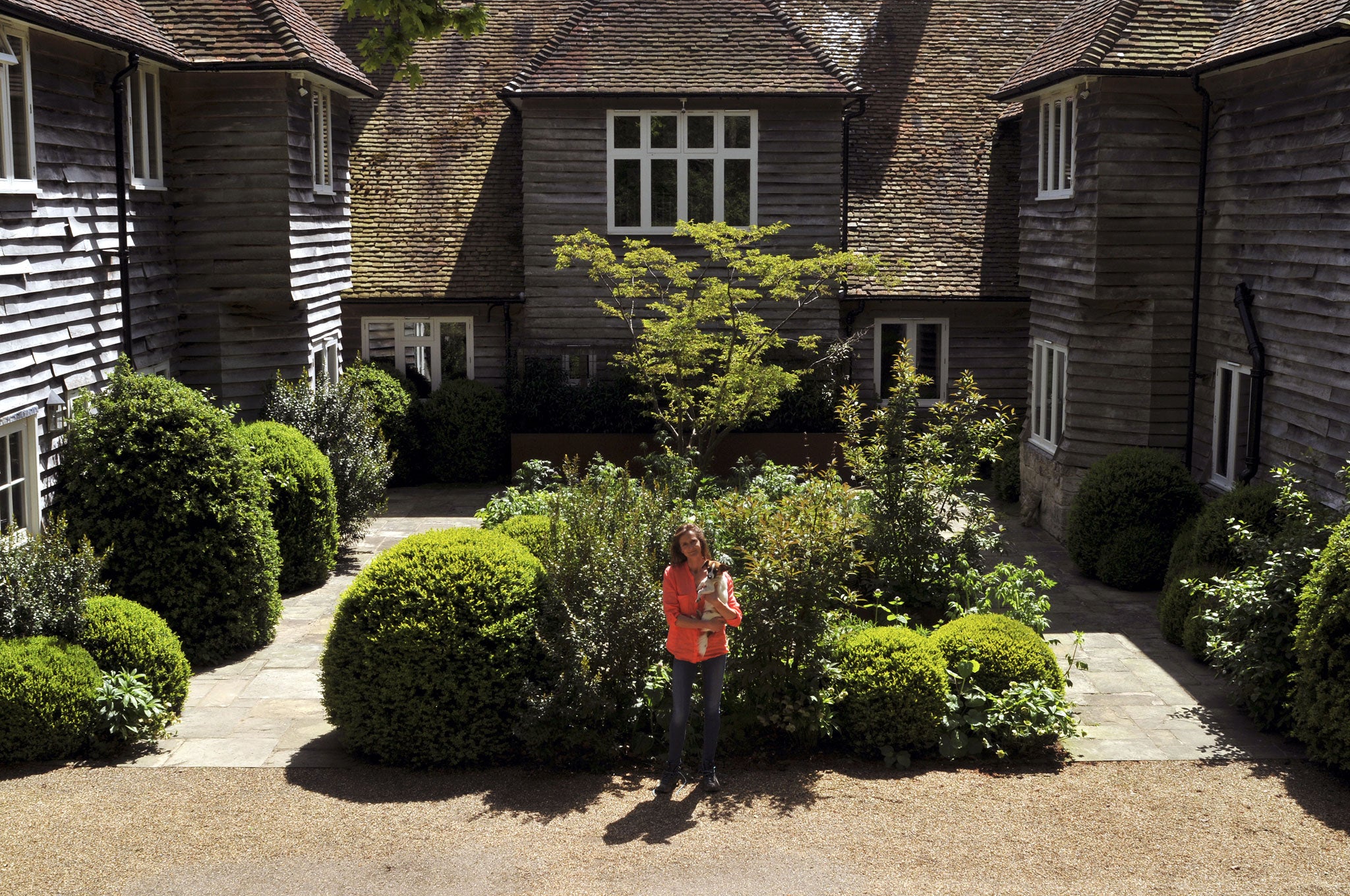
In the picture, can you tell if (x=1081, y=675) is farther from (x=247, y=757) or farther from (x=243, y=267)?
(x=243, y=267)

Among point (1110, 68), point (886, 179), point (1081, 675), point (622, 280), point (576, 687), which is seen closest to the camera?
point (576, 687)

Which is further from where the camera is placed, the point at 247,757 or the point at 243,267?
the point at 243,267

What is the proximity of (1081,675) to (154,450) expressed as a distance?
9.11m

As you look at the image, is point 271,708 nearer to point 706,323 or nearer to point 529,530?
point 529,530

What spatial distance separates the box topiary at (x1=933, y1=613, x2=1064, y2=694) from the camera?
1070cm

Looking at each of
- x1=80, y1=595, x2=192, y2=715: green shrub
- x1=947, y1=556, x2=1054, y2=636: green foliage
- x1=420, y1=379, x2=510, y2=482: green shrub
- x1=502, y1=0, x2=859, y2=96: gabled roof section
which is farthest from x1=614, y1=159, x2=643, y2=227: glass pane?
x1=80, y1=595, x2=192, y2=715: green shrub

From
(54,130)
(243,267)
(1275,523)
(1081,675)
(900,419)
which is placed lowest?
(1081,675)

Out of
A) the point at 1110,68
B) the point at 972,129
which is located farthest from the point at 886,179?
the point at 1110,68

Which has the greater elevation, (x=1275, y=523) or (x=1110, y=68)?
(x=1110, y=68)

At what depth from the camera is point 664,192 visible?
22.4 meters

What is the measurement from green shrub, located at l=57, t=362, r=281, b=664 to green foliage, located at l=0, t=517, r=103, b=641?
1.71m

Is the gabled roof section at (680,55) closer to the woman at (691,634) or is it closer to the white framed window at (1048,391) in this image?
the white framed window at (1048,391)

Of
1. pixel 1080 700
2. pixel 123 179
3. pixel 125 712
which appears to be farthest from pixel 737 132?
pixel 125 712

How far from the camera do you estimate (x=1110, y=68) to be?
53.2 feet
